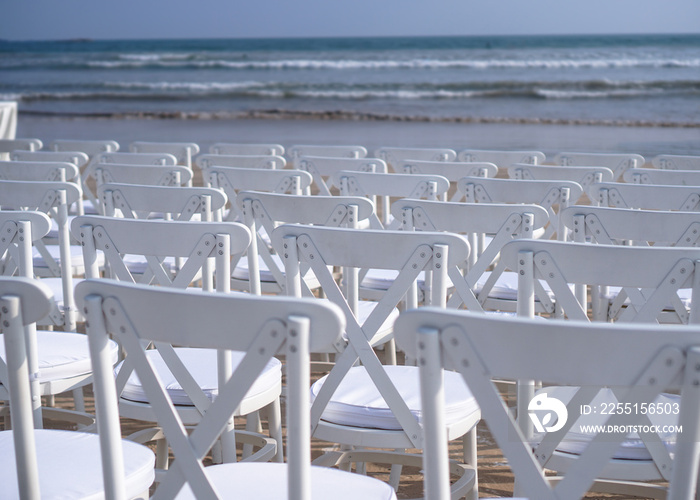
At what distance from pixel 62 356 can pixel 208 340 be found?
48.0 inches

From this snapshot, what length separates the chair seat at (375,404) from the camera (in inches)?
71.1

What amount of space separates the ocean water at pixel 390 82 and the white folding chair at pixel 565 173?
30.8 ft

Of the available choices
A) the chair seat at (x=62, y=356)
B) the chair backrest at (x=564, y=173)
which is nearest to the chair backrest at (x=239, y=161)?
the chair backrest at (x=564, y=173)

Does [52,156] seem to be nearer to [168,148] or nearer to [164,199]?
[168,148]

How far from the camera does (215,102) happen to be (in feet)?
54.0

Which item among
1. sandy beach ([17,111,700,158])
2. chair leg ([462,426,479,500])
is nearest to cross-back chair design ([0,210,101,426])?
chair leg ([462,426,479,500])

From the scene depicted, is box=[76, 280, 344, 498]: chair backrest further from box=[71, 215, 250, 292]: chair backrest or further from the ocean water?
the ocean water

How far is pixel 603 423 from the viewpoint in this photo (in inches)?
66.4

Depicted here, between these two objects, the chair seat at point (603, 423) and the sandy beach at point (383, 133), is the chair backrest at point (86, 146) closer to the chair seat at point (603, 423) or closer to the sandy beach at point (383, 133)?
the chair seat at point (603, 423)

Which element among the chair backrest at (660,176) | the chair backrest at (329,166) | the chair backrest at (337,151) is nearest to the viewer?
the chair backrest at (660,176)

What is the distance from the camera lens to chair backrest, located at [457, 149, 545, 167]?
4.47 m

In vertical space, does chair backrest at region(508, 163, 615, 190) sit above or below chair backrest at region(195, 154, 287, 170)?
below

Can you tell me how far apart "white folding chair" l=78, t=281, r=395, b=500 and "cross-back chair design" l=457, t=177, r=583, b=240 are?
1.87 metres

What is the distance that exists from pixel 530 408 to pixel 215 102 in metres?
15.4
